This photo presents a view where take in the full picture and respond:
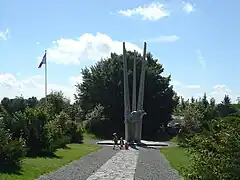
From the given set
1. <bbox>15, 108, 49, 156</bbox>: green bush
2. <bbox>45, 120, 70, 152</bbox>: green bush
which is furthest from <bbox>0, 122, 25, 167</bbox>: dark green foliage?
<bbox>45, 120, 70, 152</bbox>: green bush

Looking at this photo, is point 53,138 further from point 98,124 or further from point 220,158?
point 98,124

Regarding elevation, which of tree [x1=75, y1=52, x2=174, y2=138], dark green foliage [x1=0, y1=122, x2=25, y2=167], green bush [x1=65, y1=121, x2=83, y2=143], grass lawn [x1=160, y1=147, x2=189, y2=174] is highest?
tree [x1=75, y1=52, x2=174, y2=138]

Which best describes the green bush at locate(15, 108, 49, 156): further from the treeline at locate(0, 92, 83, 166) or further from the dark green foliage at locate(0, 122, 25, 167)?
the dark green foliage at locate(0, 122, 25, 167)

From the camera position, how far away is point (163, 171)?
22062 mm

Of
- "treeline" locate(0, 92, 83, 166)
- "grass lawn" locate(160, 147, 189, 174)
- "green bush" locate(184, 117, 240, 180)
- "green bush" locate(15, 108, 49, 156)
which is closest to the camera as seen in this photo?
"green bush" locate(184, 117, 240, 180)

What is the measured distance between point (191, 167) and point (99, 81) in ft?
215

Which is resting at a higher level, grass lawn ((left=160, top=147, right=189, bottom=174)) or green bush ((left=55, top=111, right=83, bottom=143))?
green bush ((left=55, top=111, right=83, bottom=143))

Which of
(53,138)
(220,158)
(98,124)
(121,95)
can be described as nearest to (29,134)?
(53,138)

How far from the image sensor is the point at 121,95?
72000 mm

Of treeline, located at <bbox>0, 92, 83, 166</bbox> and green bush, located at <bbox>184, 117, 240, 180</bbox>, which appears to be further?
treeline, located at <bbox>0, 92, 83, 166</bbox>

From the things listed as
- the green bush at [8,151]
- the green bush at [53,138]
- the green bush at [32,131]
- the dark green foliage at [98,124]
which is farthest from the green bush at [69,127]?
the green bush at [8,151]

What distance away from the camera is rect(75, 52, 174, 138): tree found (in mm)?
71312

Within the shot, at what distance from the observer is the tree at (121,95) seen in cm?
7131

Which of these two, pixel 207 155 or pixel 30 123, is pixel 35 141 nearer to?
pixel 30 123
